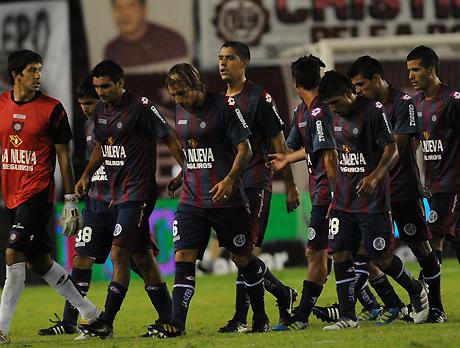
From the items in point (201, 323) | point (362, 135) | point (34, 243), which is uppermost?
point (362, 135)

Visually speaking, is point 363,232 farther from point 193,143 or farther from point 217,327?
point 217,327

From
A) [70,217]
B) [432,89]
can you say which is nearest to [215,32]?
[432,89]

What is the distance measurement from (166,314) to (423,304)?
2012mm

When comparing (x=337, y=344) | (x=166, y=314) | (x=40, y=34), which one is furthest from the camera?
(x=40, y=34)

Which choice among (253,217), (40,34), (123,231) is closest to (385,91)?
(253,217)

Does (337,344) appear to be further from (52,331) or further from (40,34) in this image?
(40,34)

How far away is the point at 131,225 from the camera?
1078cm

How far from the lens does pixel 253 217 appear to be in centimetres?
1154

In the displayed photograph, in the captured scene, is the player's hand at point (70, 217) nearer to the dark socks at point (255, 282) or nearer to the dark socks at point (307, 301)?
the dark socks at point (255, 282)

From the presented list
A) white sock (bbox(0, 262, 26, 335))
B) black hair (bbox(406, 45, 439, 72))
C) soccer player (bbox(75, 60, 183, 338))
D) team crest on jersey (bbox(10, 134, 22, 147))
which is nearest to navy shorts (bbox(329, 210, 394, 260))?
soccer player (bbox(75, 60, 183, 338))

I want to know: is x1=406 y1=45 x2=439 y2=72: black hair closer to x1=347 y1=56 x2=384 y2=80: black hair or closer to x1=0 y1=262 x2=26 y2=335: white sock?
x1=347 y1=56 x2=384 y2=80: black hair

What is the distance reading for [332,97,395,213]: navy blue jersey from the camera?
34.8 feet

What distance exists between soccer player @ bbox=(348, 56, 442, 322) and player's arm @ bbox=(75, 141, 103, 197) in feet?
6.71

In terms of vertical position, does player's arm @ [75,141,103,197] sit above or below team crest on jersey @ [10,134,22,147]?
below
